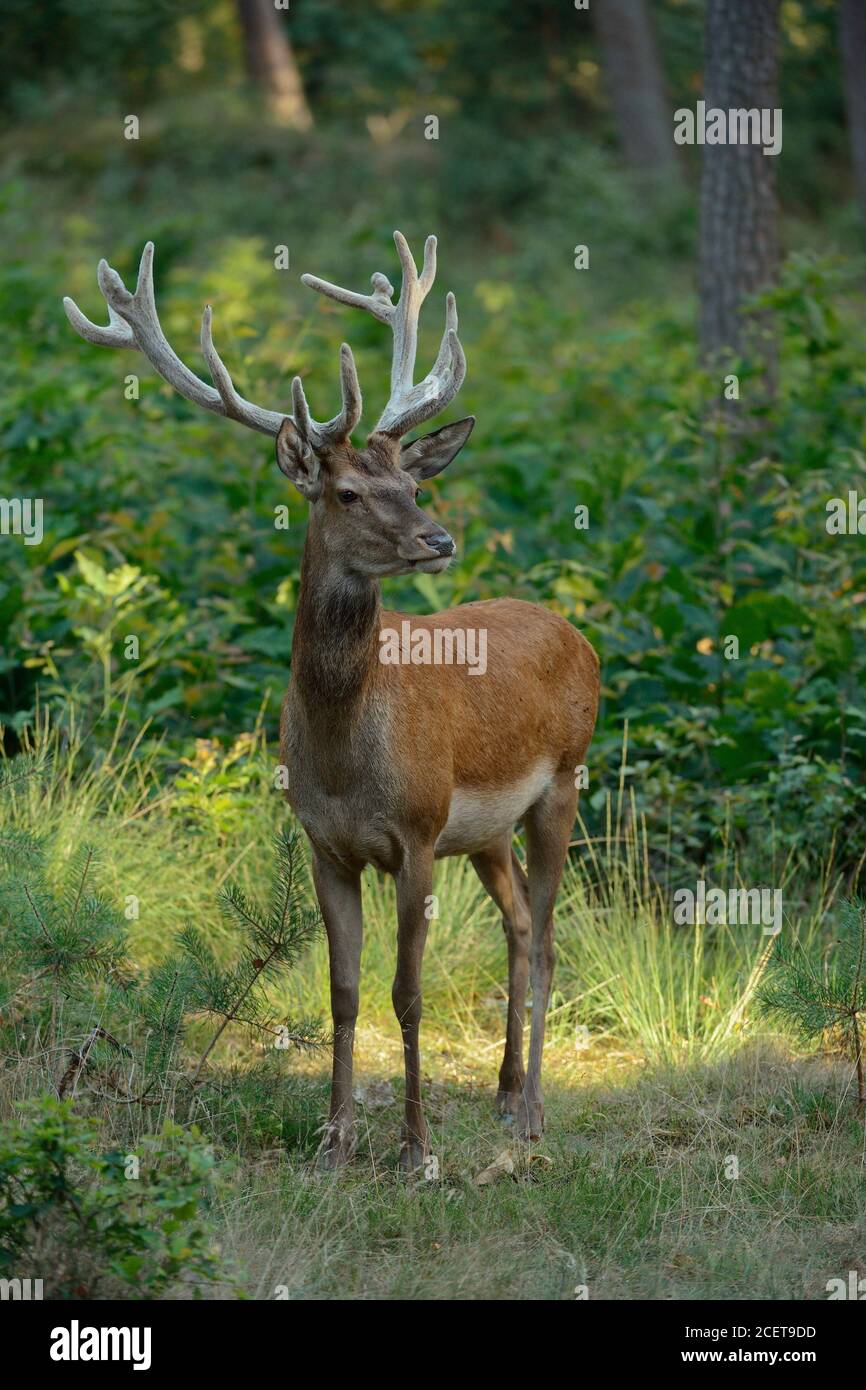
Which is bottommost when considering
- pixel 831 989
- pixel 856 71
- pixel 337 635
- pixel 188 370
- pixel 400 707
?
pixel 831 989

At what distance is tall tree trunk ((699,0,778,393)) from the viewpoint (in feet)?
35.5

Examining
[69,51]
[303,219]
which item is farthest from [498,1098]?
[69,51]

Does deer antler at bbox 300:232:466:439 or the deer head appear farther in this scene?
deer antler at bbox 300:232:466:439

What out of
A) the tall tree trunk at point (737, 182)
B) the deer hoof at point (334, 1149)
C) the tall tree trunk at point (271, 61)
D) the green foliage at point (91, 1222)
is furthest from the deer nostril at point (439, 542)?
the tall tree trunk at point (271, 61)

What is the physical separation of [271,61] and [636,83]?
6635mm

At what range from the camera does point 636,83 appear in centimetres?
2328

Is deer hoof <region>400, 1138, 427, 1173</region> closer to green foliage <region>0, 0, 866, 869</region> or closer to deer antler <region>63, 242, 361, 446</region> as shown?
green foliage <region>0, 0, 866, 869</region>

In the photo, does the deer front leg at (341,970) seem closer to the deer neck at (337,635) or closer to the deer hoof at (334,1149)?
the deer hoof at (334,1149)

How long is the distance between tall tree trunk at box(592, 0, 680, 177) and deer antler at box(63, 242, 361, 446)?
18423 mm

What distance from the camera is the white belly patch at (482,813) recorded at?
5.78 m

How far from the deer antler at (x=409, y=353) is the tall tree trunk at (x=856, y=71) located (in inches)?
492

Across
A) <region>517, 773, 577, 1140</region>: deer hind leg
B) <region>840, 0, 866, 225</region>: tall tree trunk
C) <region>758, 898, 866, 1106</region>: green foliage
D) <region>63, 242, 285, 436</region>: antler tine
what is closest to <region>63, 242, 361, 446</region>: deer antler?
<region>63, 242, 285, 436</region>: antler tine

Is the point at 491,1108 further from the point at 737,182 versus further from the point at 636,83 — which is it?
the point at 636,83

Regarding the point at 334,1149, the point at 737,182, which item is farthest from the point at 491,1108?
the point at 737,182
